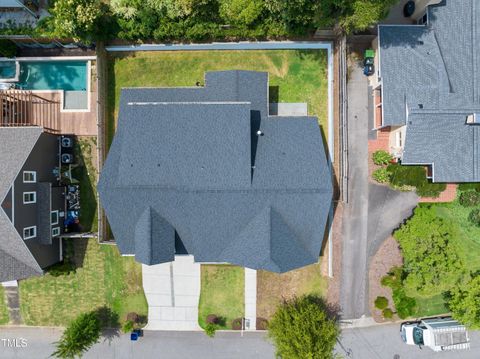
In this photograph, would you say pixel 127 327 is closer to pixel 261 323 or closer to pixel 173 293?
pixel 173 293

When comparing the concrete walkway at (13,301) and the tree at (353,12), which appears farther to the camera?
the concrete walkway at (13,301)

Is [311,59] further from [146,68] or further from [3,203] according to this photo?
[3,203]

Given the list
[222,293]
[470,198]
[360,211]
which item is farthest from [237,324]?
[470,198]

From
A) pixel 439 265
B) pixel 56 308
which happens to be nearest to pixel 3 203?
pixel 56 308

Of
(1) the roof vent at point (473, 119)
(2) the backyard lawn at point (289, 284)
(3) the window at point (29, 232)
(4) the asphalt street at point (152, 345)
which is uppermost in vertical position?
(1) the roof vent at point (473, 119)

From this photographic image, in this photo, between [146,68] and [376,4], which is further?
[146,68]

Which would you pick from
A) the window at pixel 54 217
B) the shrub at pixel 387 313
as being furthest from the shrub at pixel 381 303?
the window at pixel 54 217

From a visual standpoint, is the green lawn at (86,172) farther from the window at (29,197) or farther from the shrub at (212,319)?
the shrub at (212,319)
